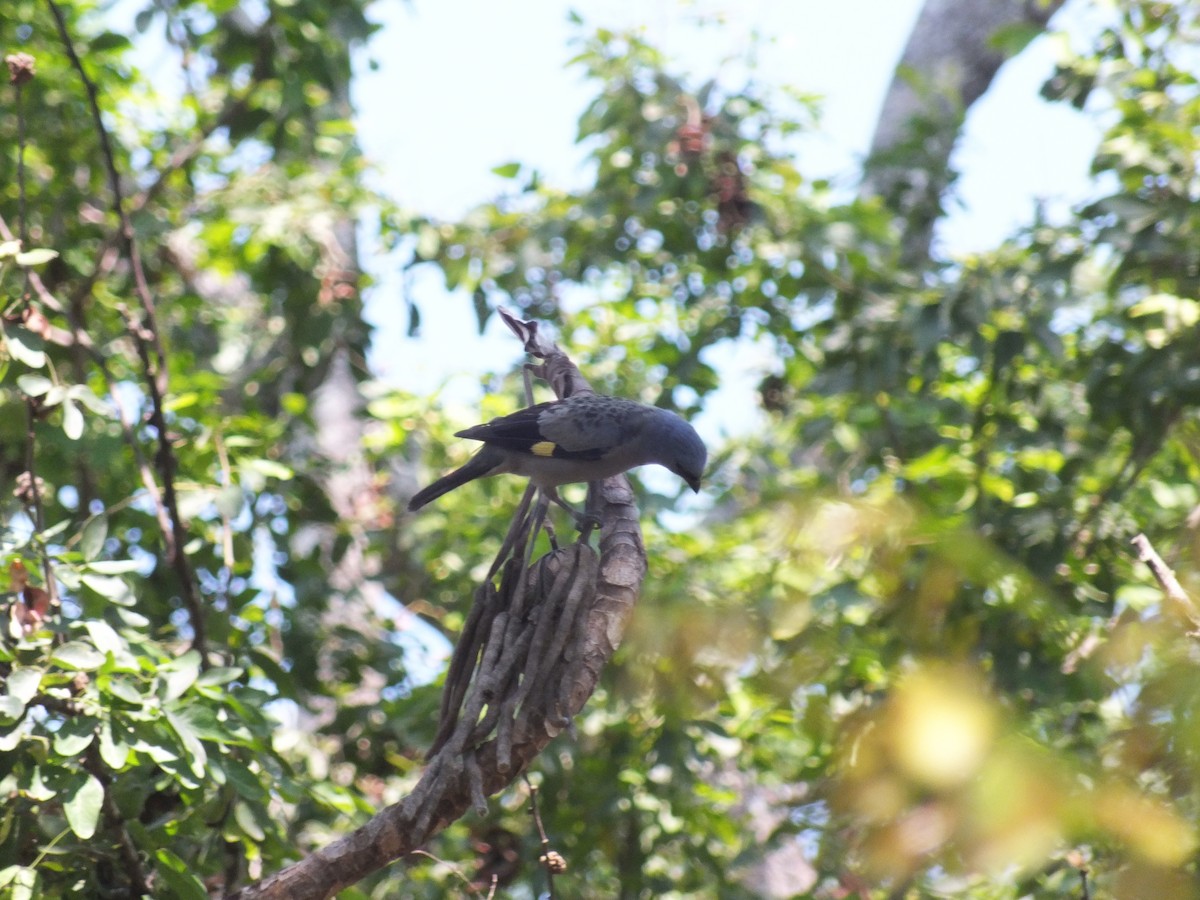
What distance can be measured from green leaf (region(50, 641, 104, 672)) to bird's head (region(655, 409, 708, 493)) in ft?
4.78

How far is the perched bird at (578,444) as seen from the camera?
3.15 metres

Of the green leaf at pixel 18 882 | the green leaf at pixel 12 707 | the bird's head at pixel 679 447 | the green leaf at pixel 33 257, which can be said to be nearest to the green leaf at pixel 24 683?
the green leaf at pixel 12 707

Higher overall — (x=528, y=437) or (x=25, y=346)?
(x=25, y=346)

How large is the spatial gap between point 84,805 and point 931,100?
4.78 metres

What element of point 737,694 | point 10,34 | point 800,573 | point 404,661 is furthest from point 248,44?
point 737,694

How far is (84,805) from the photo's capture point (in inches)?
114

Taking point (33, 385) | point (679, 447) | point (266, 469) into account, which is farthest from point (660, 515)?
point (33, 385)

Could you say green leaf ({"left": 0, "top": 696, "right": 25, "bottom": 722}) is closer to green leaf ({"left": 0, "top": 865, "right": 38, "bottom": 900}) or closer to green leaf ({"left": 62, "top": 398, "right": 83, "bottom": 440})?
green leaf ({"left": 0, "top": 865, "right": 38, "bottom": 900})

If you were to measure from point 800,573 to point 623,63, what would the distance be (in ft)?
9.11

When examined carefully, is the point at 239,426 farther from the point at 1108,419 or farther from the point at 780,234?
the point at 1108,419

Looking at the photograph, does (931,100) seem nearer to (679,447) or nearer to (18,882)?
(679,447)

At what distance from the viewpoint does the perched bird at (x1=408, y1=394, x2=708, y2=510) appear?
315 centimetres

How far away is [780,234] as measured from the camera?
19.9 ft

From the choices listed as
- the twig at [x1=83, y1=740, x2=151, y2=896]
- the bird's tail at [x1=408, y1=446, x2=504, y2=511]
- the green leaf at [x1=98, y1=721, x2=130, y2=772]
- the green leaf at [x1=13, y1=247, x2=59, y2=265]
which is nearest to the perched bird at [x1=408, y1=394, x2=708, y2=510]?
the bird's tail at [x1=408, y1=446, x2=504, y2=511]
